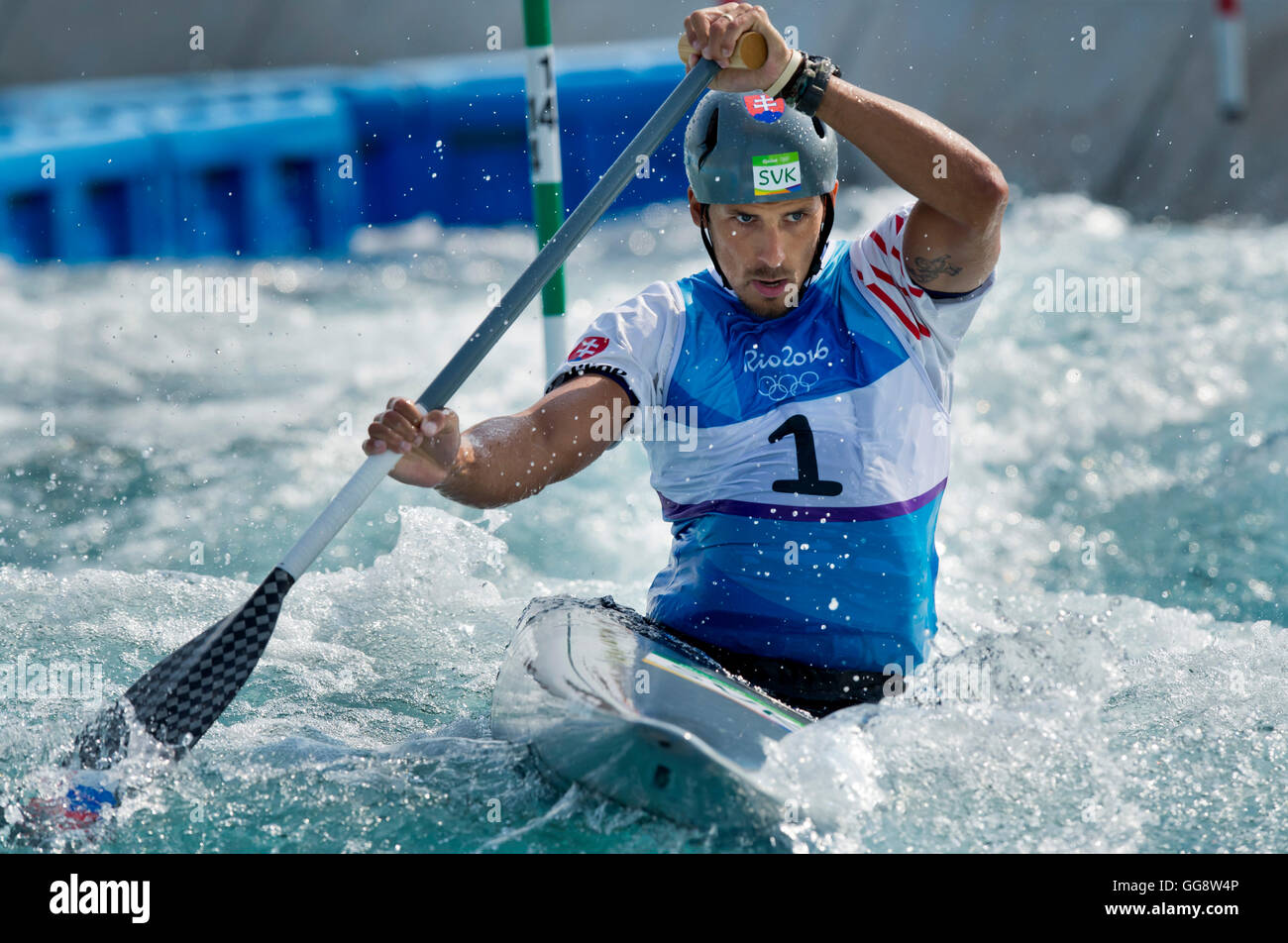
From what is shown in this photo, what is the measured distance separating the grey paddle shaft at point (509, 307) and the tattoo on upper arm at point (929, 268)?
58cm

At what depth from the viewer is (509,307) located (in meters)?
2.94

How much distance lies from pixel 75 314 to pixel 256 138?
202cm

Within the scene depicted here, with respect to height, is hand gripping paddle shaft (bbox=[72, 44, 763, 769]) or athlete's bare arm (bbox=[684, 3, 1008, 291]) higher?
athlete's bare arm (bbox=[684, 3, 1008, 291])

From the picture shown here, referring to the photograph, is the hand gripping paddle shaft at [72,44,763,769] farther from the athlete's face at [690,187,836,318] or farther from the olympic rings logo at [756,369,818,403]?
the olympic rings logo at [756,369,818,403]

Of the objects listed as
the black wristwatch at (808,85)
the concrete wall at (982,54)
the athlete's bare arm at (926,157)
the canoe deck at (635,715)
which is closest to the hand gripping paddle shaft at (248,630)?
the black wristwatch at (808,85)

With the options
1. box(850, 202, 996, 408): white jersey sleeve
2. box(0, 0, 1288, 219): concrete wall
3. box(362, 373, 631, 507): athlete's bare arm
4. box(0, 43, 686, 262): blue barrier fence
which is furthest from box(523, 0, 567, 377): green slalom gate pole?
box(0, 0, 1288, 219): concrete wall

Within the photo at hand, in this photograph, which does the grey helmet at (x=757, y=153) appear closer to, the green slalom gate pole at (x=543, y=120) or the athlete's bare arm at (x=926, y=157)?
the athlete's bare arm at (x=926, y=157)

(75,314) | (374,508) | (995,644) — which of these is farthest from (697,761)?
(75,314)

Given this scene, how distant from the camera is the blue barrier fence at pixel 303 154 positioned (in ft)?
27.4

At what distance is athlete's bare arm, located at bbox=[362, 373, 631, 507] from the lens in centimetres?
258

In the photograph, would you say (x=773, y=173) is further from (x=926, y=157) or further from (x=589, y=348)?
(x=589, y=348)

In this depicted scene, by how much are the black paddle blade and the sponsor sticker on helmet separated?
4.23ft

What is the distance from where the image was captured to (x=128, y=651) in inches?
146
